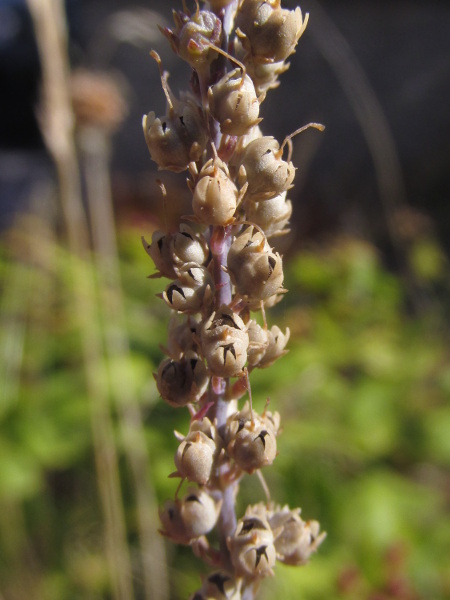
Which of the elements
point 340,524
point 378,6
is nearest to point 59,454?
point 340,524

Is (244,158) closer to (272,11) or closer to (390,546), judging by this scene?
(272,11)

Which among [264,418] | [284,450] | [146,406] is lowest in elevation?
[264,418]

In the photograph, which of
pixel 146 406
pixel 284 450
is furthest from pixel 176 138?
pixel 146 406

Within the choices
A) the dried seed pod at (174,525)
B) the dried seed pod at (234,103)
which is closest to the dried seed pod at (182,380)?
the dried seed pod at (174,525)

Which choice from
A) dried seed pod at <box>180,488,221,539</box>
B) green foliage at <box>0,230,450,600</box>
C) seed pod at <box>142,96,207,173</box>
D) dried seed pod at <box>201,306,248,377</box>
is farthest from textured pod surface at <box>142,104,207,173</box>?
green foliage at <box>0,230,450,600</box>

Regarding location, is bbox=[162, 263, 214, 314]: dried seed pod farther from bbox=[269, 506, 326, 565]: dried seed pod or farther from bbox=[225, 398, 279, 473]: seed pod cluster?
bbox=[269, 506, 326, 565]: dried seed pod

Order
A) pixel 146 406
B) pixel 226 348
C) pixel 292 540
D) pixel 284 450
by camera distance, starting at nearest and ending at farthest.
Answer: pixel 226 348
pixel 292 540
pixel 284 450
pixel 146 406

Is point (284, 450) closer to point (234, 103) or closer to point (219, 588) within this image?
point (219, 588)
